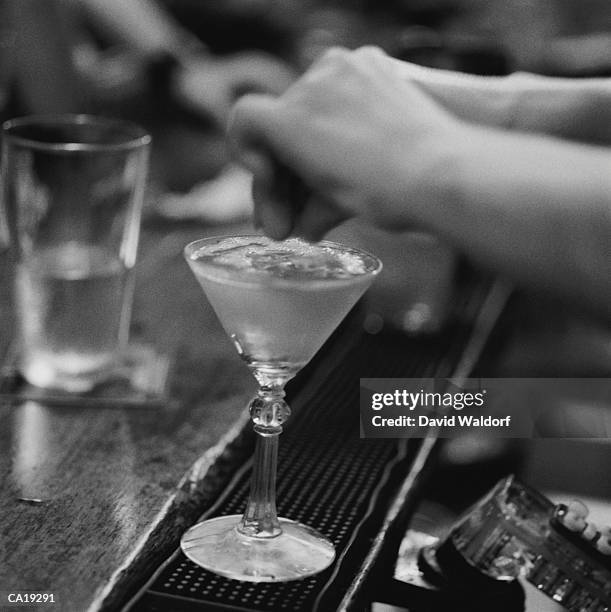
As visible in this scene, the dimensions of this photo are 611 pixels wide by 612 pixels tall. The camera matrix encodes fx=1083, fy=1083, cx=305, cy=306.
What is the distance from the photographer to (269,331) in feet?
3.07

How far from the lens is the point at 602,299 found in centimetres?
74

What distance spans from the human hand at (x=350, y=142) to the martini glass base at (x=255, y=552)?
298mm

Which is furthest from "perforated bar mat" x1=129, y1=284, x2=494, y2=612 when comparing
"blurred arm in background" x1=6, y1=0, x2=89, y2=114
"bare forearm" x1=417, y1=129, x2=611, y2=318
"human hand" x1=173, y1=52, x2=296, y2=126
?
"human hand" x1=173, y1=52, x2=296, y2=126

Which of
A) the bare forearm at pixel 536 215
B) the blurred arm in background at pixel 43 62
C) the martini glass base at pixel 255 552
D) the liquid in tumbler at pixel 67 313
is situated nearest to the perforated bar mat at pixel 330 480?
the martini glass base at pixel 255 552

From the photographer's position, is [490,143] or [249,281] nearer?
[490,143]

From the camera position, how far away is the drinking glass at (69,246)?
1271 millimetres

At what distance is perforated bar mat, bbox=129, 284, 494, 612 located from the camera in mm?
921

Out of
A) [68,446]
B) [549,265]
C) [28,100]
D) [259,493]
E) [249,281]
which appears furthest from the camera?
[28,100]

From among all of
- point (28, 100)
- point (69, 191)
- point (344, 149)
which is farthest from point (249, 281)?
point (28, 100)

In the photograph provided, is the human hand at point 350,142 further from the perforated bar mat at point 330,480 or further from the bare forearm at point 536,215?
the perforated bar mat at point 330,480

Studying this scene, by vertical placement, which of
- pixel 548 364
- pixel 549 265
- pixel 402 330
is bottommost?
pixel 548 364

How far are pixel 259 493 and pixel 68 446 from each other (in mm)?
256

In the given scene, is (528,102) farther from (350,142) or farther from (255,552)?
(255,552)

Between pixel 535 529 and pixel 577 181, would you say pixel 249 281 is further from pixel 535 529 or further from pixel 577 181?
pixel 535 529
